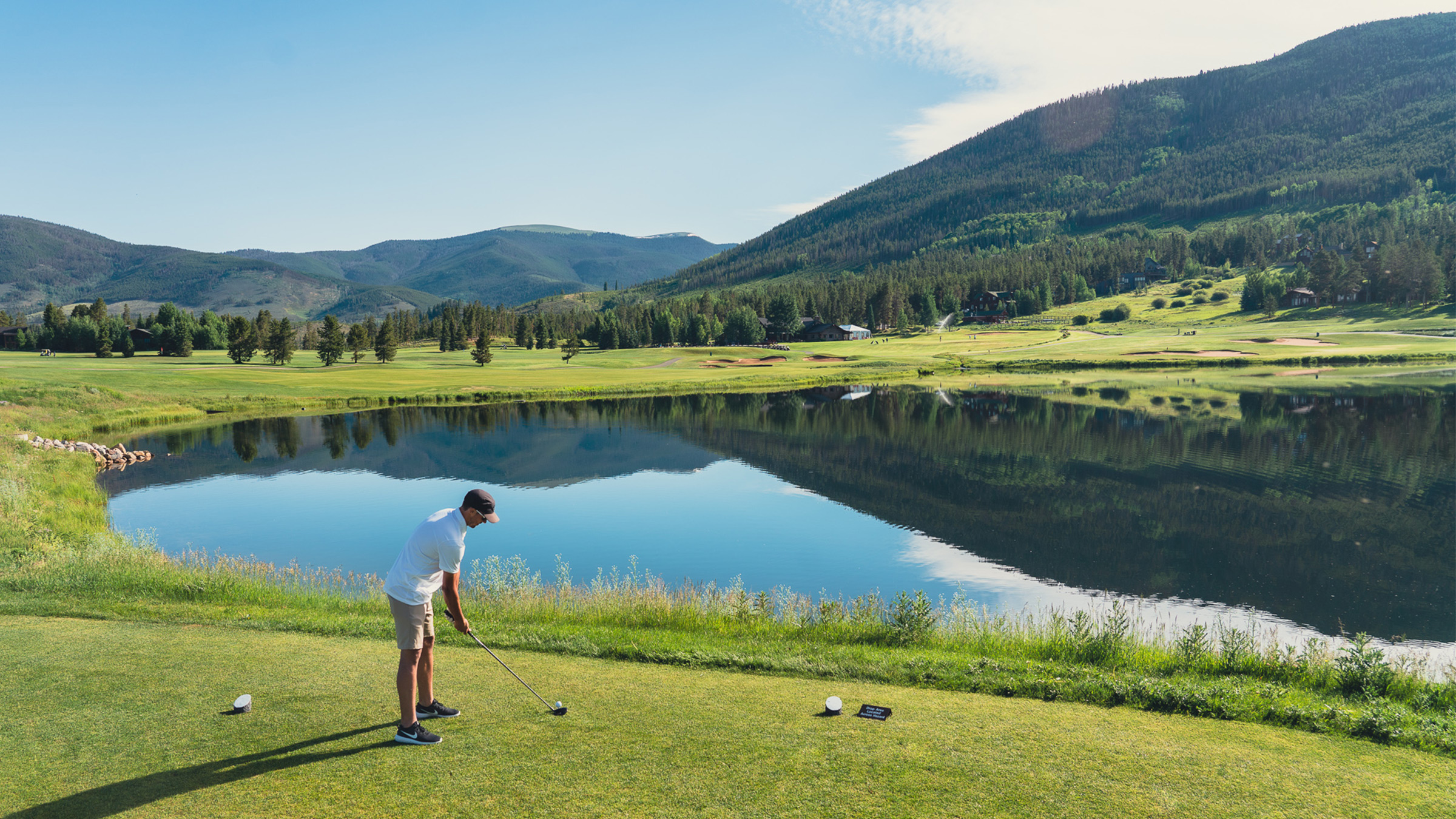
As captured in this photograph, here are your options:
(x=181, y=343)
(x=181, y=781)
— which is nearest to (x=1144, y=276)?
(x=181, y=343)

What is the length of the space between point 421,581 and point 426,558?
0.27 m

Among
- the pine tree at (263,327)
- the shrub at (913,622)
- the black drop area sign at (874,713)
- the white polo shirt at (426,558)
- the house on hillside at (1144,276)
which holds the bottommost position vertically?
the shrub at (913,622)

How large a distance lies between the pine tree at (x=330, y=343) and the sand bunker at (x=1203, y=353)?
110 metres

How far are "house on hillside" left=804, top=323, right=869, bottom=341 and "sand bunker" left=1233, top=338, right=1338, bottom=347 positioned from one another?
71824mm

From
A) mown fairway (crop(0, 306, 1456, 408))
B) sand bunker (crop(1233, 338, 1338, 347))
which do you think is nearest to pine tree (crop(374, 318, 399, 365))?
mown fairway (crop(0, 306, 1456, 408))

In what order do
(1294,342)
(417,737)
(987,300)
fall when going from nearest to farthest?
(417,737) < (1294,342) < (987,300)

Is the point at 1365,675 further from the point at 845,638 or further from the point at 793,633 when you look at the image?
the point at 793,633

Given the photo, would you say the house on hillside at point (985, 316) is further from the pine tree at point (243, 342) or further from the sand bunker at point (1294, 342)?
the pine tree at point (243, 342)

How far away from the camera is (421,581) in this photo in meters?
8.42

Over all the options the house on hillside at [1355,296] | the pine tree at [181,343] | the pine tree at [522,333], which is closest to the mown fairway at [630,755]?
the pine tree at [181,343]

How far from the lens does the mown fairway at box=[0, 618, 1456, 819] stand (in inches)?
281

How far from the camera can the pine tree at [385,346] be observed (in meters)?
110

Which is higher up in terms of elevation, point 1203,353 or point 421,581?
point 1203,353

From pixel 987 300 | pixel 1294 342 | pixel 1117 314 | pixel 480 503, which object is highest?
pixel 987 300
